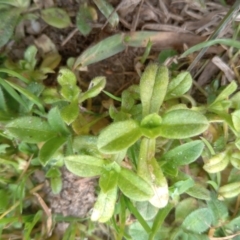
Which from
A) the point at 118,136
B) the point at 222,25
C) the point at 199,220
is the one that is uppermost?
the point at 222,25

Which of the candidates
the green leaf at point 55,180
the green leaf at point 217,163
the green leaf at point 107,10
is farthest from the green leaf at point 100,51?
the green leaf at point 217,163

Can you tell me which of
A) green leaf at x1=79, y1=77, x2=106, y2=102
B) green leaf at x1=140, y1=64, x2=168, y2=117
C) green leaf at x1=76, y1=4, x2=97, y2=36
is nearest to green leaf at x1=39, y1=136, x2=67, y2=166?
green leaf at x1=79, y1=77, x2=106, y2=102

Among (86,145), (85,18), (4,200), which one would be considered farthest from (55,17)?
(4,200)

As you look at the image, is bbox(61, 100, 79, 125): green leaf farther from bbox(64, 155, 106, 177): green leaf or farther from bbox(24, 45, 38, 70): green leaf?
bbox(24, 45, 38, 70): green leaf

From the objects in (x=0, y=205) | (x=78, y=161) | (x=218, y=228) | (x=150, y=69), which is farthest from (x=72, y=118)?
(x=218, y=228)

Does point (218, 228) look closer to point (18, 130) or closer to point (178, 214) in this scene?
point (178, 214)

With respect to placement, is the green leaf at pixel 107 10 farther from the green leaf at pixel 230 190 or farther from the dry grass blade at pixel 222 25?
the green leaf at pixel 230 190

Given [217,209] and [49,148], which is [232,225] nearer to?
[217,209]
